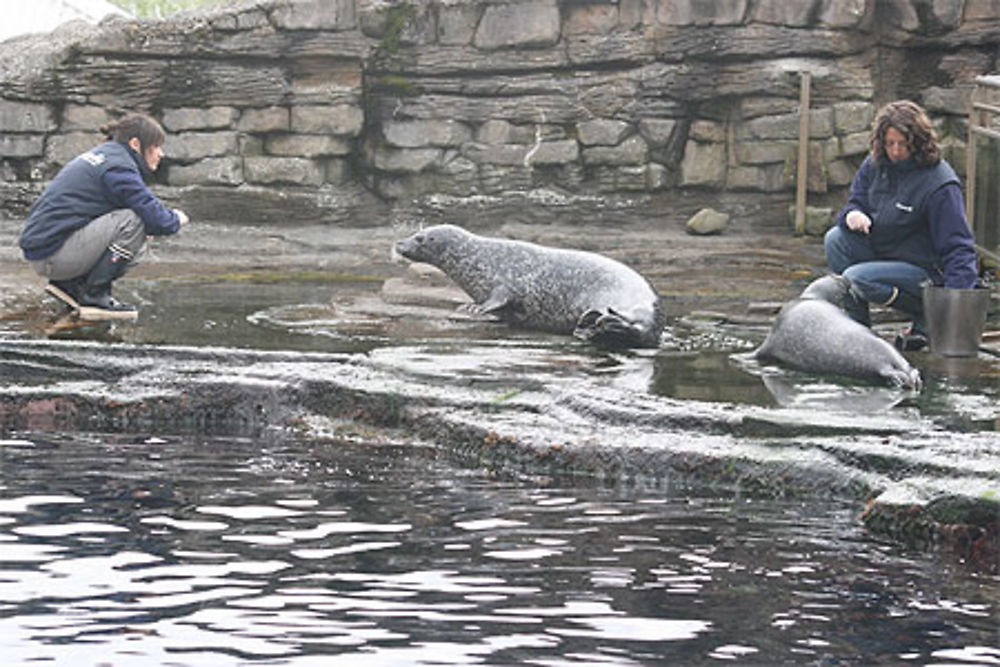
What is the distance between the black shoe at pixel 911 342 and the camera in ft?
27.4

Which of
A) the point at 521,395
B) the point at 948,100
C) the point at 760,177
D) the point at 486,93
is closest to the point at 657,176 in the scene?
the point at 760,177

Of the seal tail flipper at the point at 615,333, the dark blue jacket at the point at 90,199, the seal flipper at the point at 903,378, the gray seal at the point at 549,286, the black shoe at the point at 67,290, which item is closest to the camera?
the seal flipper at the point at 903,378

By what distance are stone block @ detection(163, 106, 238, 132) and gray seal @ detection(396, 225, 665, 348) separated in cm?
458

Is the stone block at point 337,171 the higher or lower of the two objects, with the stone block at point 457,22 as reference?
lower

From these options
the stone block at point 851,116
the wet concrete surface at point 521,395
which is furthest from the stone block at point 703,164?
the wet concrete surface at point 521,395

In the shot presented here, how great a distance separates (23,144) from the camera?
14078 millimetres

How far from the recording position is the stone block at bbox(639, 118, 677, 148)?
14.4m

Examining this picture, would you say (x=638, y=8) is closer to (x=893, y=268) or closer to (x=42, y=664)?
(x=893, y=268)

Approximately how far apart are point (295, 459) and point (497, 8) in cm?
820

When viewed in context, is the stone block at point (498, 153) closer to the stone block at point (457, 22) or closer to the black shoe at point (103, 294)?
the stone block at point (457, 22)

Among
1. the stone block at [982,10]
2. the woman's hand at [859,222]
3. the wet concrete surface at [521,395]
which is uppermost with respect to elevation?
the stone block at [982,10]

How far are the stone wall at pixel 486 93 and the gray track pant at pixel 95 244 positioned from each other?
16.2 feet

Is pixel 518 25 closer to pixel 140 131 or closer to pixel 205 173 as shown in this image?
pixel 205 173

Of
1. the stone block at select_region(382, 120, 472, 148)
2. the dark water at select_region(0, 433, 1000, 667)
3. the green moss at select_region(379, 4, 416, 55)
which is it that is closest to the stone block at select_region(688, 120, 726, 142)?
the stone block at select_region(382, 120, 472, 148)
